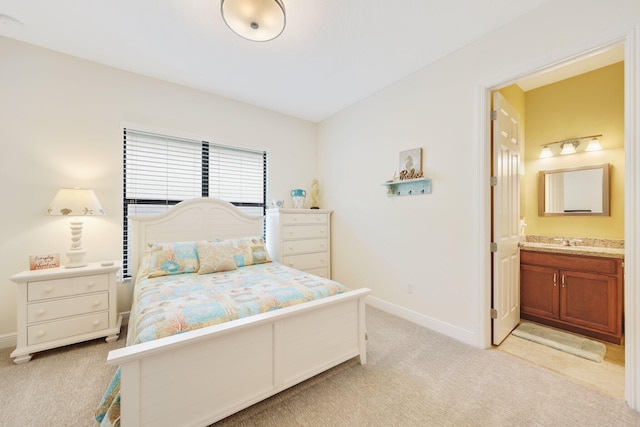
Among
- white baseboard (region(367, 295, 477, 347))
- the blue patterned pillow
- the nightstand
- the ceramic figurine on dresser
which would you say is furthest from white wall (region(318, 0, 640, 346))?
the nightstand

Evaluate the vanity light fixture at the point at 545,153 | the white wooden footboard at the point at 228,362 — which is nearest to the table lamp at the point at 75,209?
the white wooden footboard at the point at 228,362

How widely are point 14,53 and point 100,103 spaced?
2.24 ft

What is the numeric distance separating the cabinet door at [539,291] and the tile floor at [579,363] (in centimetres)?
48

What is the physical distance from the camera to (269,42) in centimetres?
230

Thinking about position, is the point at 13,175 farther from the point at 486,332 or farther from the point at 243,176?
the point at 486,332

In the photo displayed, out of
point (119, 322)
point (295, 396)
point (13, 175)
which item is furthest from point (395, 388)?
point (13, 175)

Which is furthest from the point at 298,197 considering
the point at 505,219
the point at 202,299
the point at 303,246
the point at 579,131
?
the point at 579,131

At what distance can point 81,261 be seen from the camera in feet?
7.89

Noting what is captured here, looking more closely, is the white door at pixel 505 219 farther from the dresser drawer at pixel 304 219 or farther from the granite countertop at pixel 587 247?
the dresser drawer at pixel 304 219

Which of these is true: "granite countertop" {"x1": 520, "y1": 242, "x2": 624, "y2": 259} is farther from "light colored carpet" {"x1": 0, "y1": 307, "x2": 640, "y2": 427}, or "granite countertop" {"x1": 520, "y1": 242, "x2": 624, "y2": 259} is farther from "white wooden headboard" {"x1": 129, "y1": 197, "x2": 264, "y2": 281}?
"white wooden headboard" {"x1": 129, "y1": 197, "x2": 264, "y2": 281}

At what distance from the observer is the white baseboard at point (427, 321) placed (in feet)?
7.75

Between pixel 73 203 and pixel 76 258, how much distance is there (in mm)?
535

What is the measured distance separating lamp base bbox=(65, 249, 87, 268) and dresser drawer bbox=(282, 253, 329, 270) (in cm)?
213

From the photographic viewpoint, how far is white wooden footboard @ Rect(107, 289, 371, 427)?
1.17 metres
